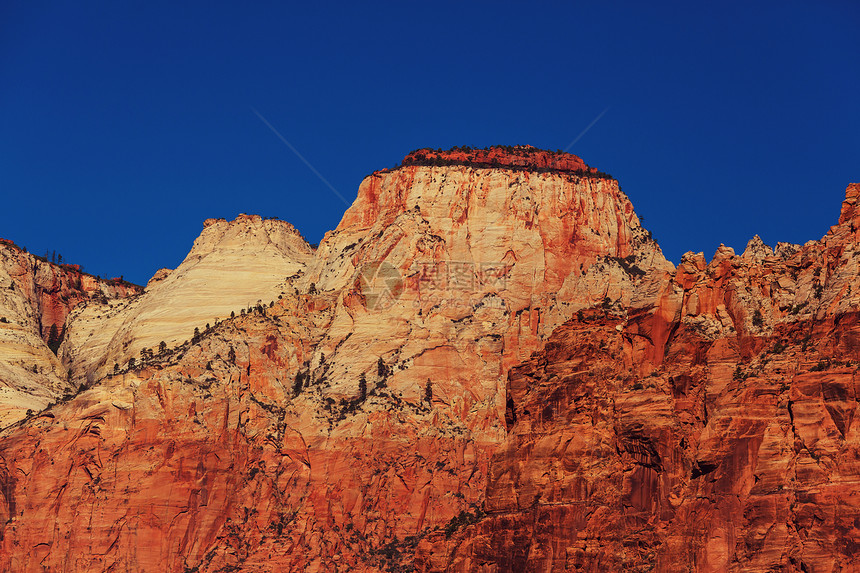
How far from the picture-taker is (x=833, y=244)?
132500mm

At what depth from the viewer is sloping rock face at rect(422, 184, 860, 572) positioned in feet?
378

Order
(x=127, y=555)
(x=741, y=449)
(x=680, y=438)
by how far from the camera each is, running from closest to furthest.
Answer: (x=741, y=449), (x=680, y=438), (x=127, y=555)

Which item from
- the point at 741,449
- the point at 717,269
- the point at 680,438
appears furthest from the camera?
the point at 717,269

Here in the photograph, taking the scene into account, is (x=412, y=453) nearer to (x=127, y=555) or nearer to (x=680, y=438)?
(x=127, y=555)

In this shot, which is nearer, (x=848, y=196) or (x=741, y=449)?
(x=741, y=449)

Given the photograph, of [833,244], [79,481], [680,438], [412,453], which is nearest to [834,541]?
[680,438]

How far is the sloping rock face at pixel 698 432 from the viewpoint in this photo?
115250mm

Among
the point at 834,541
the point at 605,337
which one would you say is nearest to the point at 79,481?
the point at 605,337

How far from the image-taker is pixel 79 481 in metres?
199

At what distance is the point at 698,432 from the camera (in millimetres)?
126625

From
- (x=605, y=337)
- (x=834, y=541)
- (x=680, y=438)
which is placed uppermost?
(x=605, y=337)

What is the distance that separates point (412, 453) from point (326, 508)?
994cm

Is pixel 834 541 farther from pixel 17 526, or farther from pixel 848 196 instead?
pixel 17 526

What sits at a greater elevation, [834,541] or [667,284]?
[667,284]
